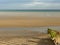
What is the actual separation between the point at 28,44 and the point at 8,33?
13cm

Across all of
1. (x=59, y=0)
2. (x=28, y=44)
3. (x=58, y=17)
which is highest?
(x=59, y=0)

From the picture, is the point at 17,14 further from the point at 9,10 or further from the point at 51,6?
the point at 51,6

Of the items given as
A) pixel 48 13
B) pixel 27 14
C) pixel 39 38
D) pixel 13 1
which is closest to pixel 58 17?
pixel 48 13

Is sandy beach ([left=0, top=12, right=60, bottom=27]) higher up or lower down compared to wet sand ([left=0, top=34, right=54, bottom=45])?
higher up

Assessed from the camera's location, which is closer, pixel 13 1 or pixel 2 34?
pixel 2 34

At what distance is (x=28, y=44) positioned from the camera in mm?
628

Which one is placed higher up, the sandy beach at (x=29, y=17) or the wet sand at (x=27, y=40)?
the sandy beach at (x=29, y=17)

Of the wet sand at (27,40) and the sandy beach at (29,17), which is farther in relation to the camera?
the sandy beach at (29,17)

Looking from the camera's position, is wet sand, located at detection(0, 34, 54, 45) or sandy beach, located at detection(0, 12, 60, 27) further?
sandy beach, located at detection(0, 12, 60, 27)

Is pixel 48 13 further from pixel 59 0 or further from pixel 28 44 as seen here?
pixel 28 44

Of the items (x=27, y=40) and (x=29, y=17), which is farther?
(x=29, y=17)

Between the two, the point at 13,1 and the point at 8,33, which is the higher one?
the point at 13,1

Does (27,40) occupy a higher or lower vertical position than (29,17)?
lower

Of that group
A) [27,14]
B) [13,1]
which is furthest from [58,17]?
[13,1]
